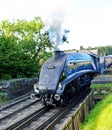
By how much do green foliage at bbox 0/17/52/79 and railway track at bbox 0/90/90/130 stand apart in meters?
7.45

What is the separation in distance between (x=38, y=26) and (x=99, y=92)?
22.5m

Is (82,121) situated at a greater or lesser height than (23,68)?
lesser

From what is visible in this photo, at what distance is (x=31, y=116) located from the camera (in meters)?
15.6

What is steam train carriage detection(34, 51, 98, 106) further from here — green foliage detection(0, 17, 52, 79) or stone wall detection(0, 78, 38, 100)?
green foliage detection(0, 17, 52, 79)

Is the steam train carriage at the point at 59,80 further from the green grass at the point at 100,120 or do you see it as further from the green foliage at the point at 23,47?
the green foliage at the point at 23,47

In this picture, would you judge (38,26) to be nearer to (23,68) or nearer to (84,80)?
(23,68)

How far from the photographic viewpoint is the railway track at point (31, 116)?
44.7 feet

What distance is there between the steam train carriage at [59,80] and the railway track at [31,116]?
0.62 m

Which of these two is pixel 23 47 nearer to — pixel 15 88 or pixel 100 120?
pixel 15 88

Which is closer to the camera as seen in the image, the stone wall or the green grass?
the green grass

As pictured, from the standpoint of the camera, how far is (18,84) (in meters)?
23.7

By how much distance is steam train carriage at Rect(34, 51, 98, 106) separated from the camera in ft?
56.4

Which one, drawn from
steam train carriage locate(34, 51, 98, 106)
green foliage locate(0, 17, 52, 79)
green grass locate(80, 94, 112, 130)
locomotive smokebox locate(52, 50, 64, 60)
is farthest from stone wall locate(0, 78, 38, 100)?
green grass locate(80, 94, 112, 130)

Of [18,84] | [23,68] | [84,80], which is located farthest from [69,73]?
[23,68]
